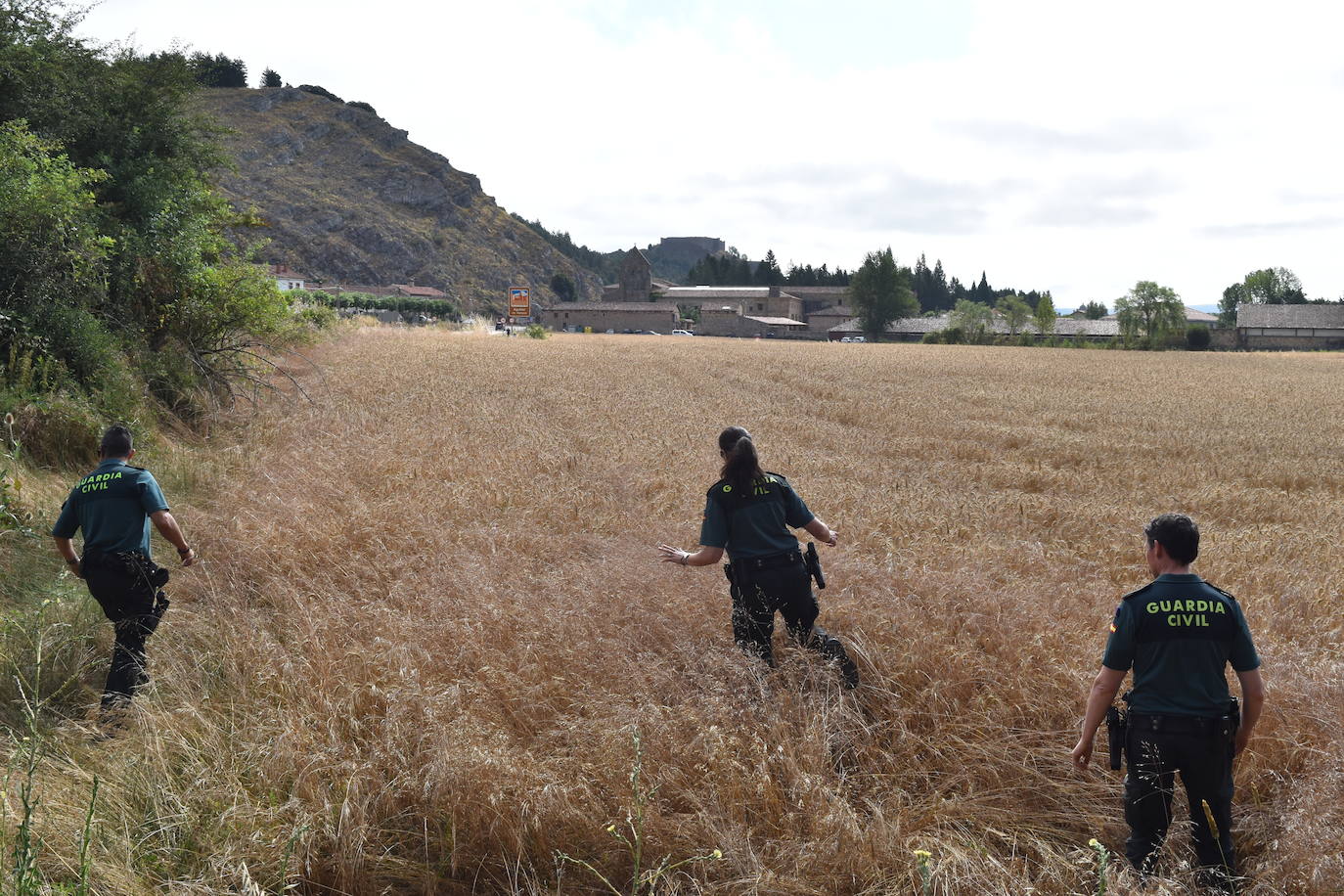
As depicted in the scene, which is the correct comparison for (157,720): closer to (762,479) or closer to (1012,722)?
(762,479)

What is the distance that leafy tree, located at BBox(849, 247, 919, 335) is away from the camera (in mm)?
120375

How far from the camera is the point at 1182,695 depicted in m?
3.58

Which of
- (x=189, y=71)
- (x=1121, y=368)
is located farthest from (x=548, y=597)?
(x=1121, y=368)

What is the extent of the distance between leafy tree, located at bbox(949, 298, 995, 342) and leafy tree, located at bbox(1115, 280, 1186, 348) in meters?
15.3

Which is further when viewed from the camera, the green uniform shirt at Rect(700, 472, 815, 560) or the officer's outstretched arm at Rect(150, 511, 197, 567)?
the officer's outstretched arm at Rect(150, 511, 197, 567)

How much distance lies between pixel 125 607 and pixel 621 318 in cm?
11831

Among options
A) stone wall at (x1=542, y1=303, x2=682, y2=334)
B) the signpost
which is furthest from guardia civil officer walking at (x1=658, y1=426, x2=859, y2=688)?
stone wall at (x1=542, y1=303, x2=682, y2=334)

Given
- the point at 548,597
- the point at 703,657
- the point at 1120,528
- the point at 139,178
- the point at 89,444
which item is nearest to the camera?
the point at 703,657

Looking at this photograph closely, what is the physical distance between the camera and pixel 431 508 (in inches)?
355

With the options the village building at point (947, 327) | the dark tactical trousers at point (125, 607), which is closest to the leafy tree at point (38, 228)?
the dark tactical trousers at point (125, 607)

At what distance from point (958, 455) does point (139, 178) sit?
15704 mm

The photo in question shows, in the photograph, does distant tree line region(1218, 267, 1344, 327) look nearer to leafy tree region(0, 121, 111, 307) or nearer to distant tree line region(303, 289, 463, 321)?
distant tree line region(303, 289, 463, 321)

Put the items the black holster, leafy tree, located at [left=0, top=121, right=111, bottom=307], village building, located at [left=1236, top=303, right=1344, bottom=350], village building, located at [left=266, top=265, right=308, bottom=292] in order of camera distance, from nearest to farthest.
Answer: the black holster
leafy tree, located at [left=0, top=121, right=111, bottom=307]
village building, located at [left=1236, top=303, right=1344, bottom=350]
village building, located at [left=266, top=265, right=308, bottom=292]

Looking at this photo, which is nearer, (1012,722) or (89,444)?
(1012,722)
